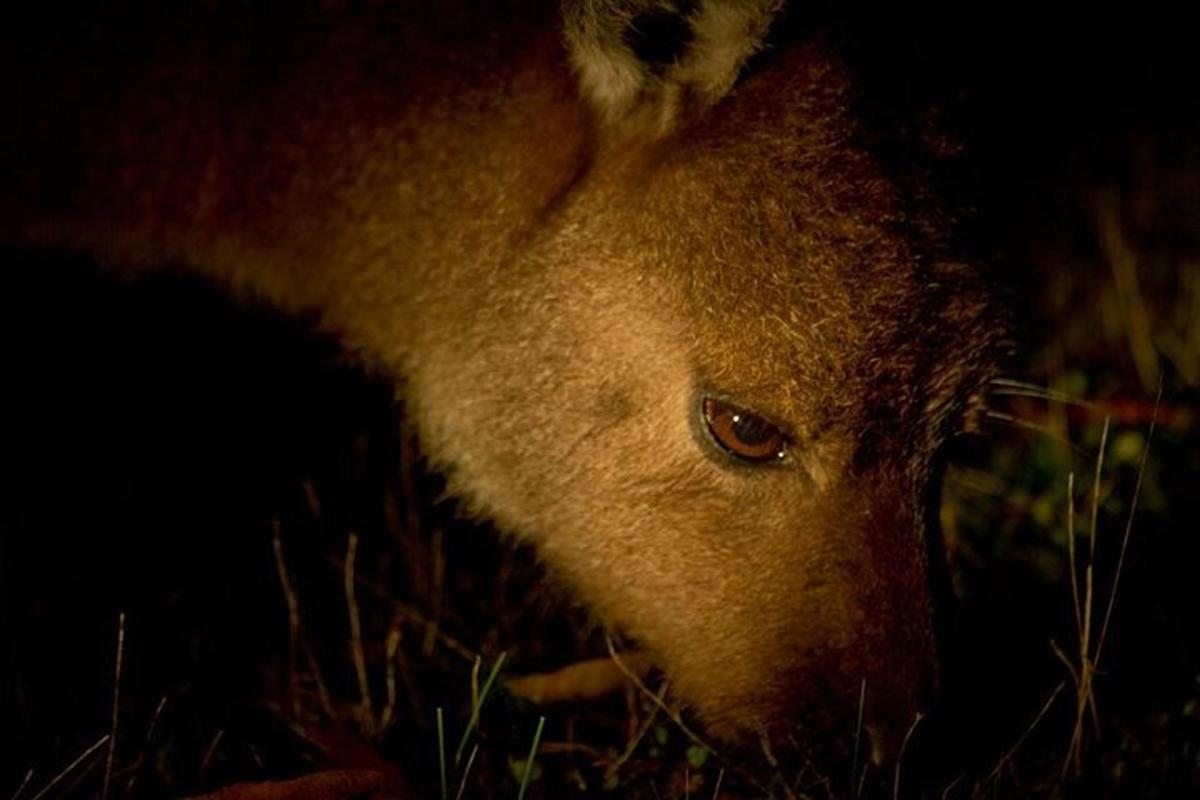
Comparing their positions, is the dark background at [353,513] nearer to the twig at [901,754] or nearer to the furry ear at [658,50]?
the twig at [901,754]

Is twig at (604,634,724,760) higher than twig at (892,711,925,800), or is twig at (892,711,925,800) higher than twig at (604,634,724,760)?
twig at (892,711,925,800)

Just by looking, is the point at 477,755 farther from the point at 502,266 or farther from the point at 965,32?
the point at 965,32

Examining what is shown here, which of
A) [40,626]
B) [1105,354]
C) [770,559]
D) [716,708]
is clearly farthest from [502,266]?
[1105,354]

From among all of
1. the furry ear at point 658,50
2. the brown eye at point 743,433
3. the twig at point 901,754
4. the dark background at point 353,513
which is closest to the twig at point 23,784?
the dark background at point 353,513

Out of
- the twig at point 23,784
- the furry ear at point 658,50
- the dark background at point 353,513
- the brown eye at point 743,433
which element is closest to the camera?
the twig at point 23,784

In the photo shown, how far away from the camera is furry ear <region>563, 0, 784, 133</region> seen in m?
3.02

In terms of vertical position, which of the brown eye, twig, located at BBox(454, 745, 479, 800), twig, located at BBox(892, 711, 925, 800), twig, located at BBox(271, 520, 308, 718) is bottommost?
twig, located at BBox(271, 520, 308, 718)

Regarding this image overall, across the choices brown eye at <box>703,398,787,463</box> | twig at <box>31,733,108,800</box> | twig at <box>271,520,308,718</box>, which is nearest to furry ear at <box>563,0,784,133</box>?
brown eye at <box>703,398,787,463</box>

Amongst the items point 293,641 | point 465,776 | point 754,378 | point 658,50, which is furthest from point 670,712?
point 658,50

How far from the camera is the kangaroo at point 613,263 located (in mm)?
3086

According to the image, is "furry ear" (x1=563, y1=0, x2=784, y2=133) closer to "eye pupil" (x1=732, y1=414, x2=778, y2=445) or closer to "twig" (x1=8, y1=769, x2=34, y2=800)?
"eye pupil" (x1=732, y1=414, x2=778, y2=445)

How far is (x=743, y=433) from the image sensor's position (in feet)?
10.3

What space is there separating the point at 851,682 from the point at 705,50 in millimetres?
1686

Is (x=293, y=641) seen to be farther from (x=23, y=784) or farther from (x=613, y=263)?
(x=613, y=263)
